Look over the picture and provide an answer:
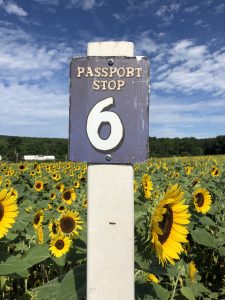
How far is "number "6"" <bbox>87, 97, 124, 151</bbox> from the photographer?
194 cm

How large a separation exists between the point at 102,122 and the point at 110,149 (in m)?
0.12

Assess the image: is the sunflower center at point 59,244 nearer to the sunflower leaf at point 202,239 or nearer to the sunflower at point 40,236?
the sunflower at point 40,236

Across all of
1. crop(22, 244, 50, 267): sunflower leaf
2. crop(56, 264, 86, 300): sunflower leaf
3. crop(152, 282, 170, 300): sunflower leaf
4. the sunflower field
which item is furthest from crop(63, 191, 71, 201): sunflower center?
crop(56, 264, 86, 300): sunflower leaf

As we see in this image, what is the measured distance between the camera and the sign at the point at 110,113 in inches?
76.5

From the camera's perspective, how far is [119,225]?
193 cm

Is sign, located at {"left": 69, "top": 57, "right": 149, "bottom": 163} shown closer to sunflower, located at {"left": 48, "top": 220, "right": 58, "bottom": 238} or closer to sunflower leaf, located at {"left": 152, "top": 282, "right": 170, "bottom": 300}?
sunflower leaf, located at {"left": 152, "top": 282, "right": 170, "bottom": 300}

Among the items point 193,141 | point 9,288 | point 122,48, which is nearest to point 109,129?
point 122,48

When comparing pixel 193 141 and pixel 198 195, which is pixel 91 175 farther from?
pixel 193 141

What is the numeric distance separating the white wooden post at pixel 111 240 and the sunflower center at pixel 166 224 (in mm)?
243

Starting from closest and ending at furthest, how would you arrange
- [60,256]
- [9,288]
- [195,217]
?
[60,256]
[9,288]
[195,217]

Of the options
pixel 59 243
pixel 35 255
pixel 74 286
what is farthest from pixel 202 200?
pixel 74 286

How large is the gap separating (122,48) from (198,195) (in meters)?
3.03

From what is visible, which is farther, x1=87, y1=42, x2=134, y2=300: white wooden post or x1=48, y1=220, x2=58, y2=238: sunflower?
x1=48, y1=220, x2=58, y2=238: sunflower

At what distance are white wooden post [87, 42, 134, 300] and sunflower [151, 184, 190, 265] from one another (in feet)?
0.48
